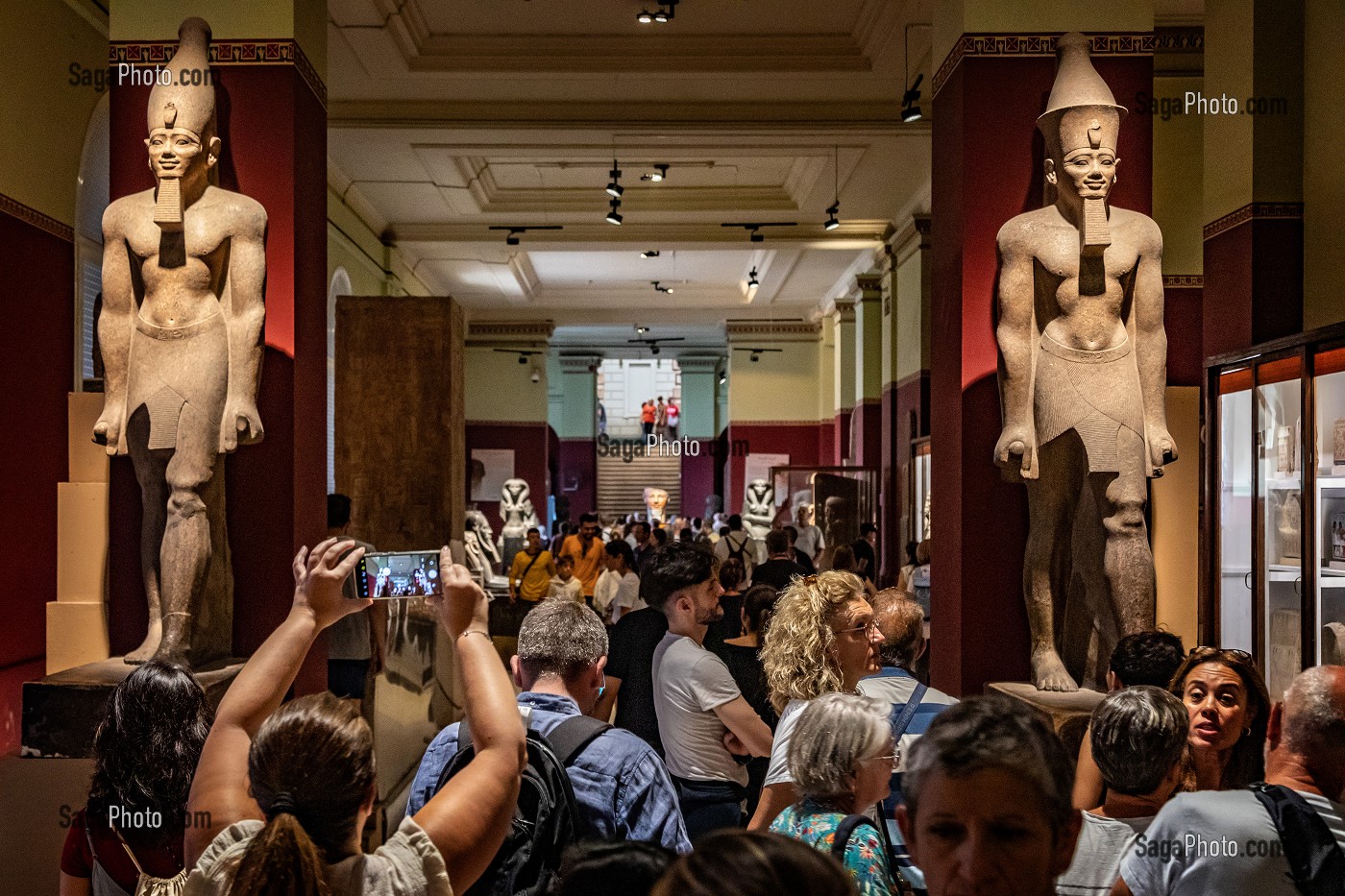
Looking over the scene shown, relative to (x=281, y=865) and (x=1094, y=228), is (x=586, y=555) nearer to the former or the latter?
(x=1094, y=228)

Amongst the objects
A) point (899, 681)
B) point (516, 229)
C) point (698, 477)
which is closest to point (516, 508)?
point (516, 229)

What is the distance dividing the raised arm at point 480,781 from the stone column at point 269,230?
4094mm

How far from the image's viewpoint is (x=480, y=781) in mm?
1874

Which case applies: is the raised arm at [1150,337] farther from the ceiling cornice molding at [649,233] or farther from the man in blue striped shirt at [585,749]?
the ceiling cornice molding at [649,233]

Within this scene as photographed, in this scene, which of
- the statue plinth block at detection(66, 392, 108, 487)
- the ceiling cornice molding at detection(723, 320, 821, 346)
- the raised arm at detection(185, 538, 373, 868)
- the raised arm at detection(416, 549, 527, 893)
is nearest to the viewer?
the raised arm at detection(416, 549, 527, 893)

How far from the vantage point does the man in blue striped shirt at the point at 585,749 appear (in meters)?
2.41

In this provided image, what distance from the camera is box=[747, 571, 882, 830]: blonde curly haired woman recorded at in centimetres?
319

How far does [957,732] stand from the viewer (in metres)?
1.67

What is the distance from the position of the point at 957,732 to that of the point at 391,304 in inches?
349

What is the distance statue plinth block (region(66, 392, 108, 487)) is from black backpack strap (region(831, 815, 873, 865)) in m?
4.96

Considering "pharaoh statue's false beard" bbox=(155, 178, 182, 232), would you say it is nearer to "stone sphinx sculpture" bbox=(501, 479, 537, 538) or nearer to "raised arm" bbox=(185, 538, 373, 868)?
"raised arm" bbox=(185, 538, 373, 868)

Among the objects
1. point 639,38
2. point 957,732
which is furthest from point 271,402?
point 639,38

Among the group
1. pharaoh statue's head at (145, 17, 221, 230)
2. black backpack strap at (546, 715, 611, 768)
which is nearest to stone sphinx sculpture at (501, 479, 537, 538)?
pharaoh statue's head at (145, 17, 221, 230)

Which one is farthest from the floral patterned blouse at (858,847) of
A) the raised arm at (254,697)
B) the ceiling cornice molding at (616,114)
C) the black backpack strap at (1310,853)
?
the ceiling cornice molding at (616,114)
